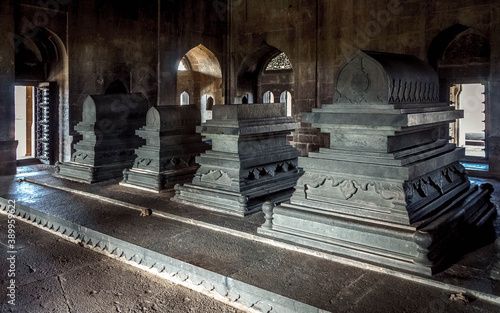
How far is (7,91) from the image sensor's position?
8750mm

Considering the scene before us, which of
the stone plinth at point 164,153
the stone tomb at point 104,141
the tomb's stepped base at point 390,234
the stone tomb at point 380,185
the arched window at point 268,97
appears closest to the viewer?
the tomb's stepped base at point 390,234

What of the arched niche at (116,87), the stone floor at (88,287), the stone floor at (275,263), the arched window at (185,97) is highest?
the arched window at (185,97)

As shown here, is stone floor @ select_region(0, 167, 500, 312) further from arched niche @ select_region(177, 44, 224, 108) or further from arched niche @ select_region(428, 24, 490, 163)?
arched niche @ select_region(177, 44, 224, 108)

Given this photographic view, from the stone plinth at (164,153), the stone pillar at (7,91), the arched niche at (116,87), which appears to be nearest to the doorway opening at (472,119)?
the stone plinth at (164,153)

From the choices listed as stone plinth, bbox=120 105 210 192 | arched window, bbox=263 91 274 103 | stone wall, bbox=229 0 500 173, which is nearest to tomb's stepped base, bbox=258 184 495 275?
stone plinth, bbox=120 105 210 192

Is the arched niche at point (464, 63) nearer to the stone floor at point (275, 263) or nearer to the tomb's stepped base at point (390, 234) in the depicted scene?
the tomb's stepped base at point (390, 234)

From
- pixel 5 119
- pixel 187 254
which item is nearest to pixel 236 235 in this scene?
pixel 187 254

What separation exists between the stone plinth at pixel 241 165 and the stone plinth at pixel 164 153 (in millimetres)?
866

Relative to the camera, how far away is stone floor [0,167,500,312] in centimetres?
331

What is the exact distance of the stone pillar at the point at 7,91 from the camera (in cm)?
862

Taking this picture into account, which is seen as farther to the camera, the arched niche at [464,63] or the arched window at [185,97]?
the arched window at [185,97]

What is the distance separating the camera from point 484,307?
319 cm

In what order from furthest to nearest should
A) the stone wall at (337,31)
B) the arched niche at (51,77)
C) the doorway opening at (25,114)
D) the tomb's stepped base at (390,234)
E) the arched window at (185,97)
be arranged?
the arched window at (185,97), the doorway opening at (25,114), the arched niche at (51,77), the stone wall at (337,31), the tomb's stepped base at (390,234)

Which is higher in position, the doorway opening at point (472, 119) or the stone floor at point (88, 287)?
the doorway opening at point (472, 119)
